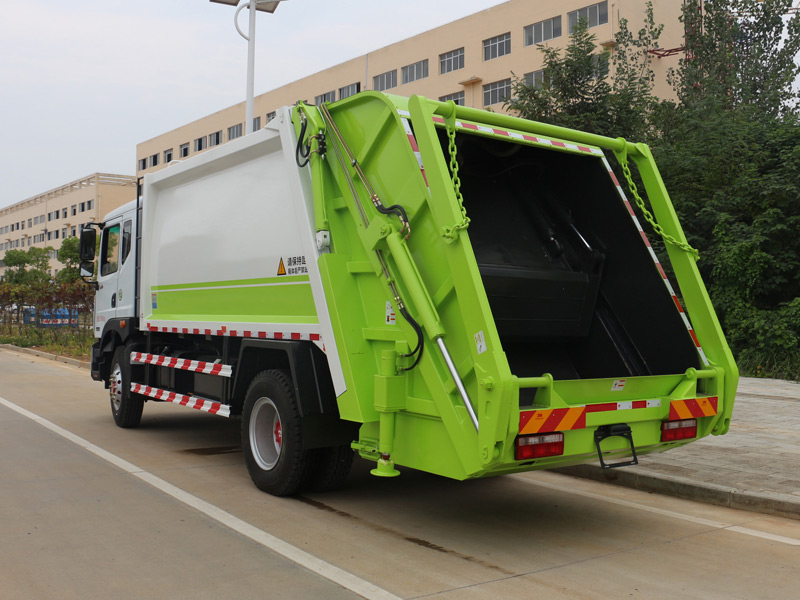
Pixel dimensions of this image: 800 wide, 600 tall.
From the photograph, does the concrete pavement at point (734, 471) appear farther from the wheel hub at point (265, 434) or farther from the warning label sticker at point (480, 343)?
the warning label sticker at point (480, 343)

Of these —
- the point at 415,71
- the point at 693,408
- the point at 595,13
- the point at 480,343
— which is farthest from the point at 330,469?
the point at 415,71

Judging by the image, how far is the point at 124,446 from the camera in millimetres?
8453

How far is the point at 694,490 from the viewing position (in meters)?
6.42

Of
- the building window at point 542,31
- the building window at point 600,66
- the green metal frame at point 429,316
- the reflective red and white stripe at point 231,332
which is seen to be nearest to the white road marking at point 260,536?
the green metal frame at point 429,316

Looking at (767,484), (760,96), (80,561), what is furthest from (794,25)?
(80,561)

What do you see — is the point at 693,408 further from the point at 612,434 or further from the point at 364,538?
the point at 364,538

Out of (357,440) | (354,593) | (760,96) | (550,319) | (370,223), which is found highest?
(760,96)

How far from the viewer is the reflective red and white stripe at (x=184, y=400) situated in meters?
7.09

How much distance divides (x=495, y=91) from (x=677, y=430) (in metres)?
39.7

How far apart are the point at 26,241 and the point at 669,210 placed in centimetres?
11318

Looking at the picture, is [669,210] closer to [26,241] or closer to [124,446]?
[124,446]

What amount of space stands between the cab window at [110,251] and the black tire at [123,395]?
115cm

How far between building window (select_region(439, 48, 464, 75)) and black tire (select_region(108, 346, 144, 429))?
3853 centimetres

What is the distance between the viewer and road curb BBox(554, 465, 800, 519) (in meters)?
5.93
